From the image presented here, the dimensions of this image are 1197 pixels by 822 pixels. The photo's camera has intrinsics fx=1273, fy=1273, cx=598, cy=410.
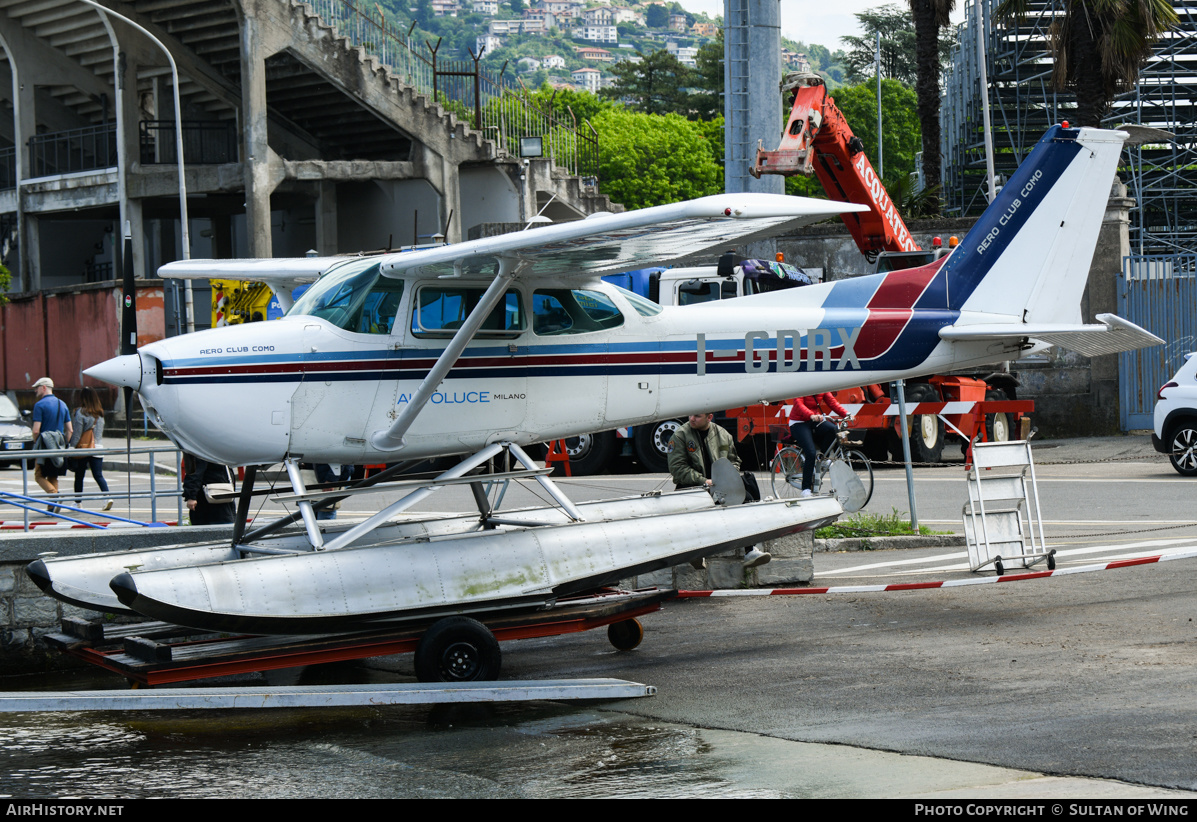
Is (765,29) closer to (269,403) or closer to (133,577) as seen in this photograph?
(269,403)

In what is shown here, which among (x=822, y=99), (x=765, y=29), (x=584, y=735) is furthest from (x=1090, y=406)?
(x=584, y=735)

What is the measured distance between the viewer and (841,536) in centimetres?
1385

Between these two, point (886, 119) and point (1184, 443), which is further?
point (886, 119)

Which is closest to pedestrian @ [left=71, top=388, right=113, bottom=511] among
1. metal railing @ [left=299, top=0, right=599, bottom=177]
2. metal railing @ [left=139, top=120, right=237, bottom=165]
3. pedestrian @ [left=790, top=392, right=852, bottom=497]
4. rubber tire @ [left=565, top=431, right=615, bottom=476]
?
rubber tire @ [left=565, top=431, right=615, bottom=476]

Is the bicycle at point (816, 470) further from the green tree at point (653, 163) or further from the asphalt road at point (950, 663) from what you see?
the green tree at point (653, 163)

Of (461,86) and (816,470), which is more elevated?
(461,86)

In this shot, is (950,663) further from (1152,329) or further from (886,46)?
(886,46)

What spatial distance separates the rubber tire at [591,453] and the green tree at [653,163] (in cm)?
6199

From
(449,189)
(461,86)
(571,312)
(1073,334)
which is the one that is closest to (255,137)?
(449,189)

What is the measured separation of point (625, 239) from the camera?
8.75m

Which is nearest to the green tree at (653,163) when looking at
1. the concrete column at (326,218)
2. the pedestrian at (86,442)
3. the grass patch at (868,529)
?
the concrete column at (326,218)

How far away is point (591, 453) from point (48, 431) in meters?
8.72

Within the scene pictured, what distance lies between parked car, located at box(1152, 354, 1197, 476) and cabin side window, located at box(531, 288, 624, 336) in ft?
41.0

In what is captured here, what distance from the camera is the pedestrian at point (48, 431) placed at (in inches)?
685
